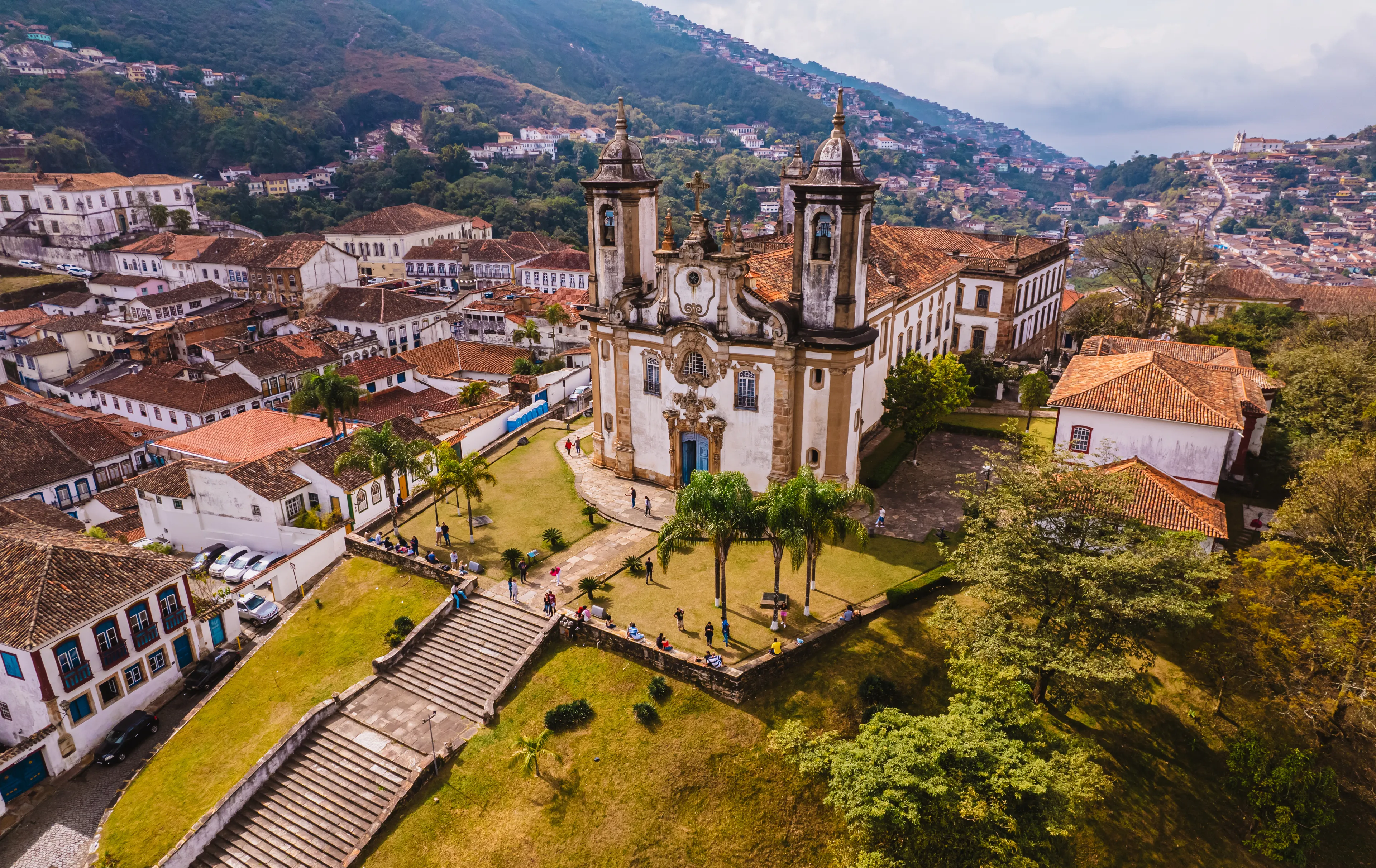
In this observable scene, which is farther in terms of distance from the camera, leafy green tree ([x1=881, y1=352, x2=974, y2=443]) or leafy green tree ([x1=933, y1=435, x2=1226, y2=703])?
leafy green tree ([x1=881, y1=352, x2=974, y2=443])

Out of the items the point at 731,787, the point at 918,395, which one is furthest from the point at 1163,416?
the point at 731,787

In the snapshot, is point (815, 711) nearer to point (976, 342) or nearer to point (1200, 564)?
point (1200, 564)

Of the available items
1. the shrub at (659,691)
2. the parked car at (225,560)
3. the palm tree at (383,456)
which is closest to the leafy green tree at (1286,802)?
the shrub at (659,691)

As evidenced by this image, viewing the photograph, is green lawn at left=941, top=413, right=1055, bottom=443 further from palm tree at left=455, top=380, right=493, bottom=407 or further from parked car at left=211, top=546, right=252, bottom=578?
parked car at left=211, top=546, right=252, bottom=578

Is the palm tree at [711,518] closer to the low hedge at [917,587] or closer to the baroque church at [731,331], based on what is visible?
the low hedge at [917,587]

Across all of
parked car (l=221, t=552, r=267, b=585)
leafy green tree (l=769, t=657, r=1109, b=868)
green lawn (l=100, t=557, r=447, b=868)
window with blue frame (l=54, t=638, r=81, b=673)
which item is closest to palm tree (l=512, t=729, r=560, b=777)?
green lawn (l=100, t=557, r=447, b=868)

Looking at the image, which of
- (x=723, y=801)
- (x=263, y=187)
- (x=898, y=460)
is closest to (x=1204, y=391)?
(x=898, y=460)

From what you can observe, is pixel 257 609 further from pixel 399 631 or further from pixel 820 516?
pixel 820 516
